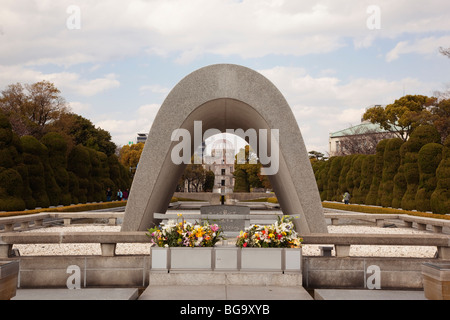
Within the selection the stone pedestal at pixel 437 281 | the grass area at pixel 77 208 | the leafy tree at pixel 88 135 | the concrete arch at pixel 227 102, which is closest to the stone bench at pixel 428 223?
the concrete arch at pixel 227 102

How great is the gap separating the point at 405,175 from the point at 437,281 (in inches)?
796

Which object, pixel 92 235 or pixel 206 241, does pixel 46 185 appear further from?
pixel 206 241

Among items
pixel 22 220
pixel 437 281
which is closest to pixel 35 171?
pixel 22 220

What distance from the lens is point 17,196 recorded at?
19969 mm

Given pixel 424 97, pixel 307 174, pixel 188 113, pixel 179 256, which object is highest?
pixel 424 97

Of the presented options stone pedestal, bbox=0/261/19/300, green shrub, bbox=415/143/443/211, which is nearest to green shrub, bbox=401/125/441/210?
green shrub, bbox=415/143/443/211

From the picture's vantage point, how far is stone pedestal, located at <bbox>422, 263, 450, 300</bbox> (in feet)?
14.5

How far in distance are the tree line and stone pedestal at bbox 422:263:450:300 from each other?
19.3 m

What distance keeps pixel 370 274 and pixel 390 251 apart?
455 cm

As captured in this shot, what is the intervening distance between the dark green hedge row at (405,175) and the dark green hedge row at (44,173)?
20.4m

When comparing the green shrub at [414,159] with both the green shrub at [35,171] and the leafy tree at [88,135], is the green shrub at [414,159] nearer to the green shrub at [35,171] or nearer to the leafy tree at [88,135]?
the green shrub at [35,171]

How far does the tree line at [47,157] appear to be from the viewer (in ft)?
66.6

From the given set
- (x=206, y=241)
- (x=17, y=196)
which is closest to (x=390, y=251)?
(x=206, y=241)
